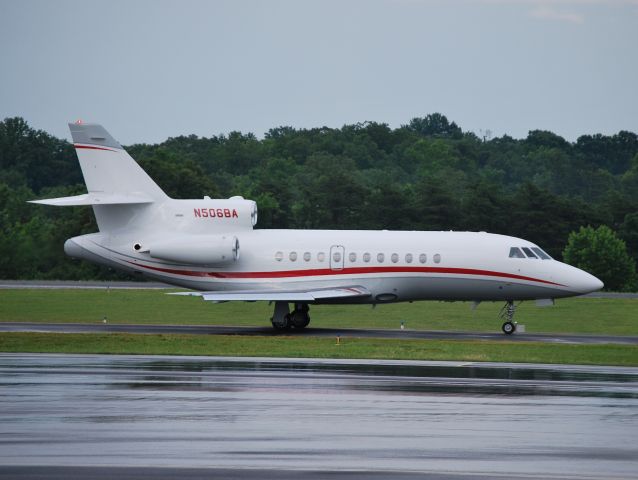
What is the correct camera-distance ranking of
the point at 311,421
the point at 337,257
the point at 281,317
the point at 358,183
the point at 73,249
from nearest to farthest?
the point at 311,421, the point at 281,317, the point at 337,257, the point at 73,249, the point at 358,183

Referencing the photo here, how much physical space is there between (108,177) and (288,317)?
8.03 m

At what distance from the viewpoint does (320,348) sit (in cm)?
3083

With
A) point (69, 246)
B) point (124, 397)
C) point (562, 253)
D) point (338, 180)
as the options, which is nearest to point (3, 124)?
point (338, 180)

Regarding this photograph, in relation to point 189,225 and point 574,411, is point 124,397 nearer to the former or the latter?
point 574,411

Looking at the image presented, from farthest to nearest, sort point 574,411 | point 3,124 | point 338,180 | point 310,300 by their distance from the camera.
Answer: point 3,124
point 338,180
point 310,300
point 574,411

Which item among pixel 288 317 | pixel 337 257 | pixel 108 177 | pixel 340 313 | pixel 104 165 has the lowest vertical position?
pixel 340 313

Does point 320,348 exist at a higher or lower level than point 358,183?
lower

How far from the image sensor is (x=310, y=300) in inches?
1486

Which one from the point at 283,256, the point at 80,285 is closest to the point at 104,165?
the point at 283,256

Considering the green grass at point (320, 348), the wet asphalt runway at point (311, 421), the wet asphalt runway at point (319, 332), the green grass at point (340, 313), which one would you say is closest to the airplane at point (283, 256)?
the wet asphalt runway at point (319, 332)

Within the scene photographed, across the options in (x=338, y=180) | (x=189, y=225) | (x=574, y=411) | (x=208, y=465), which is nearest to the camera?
(x=208, y=465)

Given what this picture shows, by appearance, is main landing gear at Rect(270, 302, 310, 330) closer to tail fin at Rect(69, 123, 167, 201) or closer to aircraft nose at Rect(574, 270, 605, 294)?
tail fin at Rect(69, 123, 167, 201)

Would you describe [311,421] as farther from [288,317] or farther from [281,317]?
[288,317]

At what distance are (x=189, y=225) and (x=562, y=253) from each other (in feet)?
135
